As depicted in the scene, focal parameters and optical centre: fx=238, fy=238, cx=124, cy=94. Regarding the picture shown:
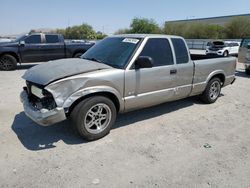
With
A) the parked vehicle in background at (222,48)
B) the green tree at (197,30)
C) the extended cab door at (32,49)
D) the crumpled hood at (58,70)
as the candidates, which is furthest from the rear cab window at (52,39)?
the green tree at (197,30)

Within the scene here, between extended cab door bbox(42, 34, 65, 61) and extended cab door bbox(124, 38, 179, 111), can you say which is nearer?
extended cab door bbox(124, 38, 179, 111)

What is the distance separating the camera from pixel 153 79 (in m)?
4.61

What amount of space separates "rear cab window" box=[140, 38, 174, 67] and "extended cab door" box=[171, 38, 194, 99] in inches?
8.2

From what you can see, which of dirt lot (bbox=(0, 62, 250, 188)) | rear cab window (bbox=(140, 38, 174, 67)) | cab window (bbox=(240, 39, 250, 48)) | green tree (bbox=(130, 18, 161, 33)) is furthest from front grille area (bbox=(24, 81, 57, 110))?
green tree (bbox=(130, 18, 161, 33))

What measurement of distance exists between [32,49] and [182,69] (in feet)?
29.4

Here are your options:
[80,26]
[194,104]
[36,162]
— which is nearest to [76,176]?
[36,162]

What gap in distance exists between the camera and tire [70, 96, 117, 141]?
148 inches

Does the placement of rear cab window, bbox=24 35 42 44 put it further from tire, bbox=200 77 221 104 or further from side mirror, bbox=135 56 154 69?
side mirror, bbox=135 56 154 69

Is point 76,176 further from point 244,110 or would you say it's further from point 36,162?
point 244,110

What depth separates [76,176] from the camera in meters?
3.09

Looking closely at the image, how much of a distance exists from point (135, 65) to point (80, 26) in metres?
80.4

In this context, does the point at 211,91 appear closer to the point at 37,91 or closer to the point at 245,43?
the point at 37,91

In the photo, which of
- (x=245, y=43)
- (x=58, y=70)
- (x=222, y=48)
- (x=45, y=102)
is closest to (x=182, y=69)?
(x=58, y=70)

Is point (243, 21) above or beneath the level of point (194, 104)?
above
